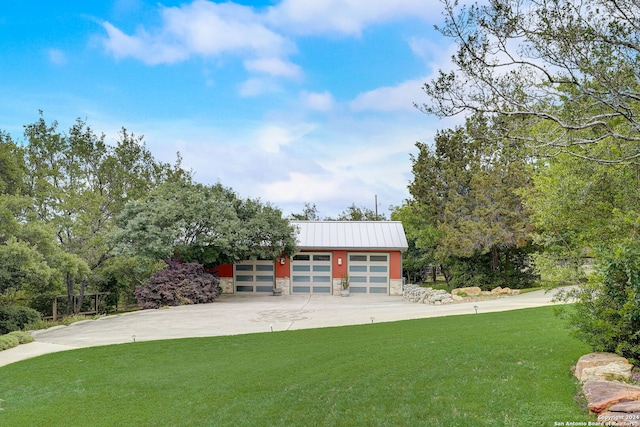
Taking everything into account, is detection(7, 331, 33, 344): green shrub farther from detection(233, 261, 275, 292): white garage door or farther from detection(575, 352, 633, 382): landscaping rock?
detection(575, 352, 633, 382): landscaping rock

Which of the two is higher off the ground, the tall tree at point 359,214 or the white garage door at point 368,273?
the tall tree at point 359,214

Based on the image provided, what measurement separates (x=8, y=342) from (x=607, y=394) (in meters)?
12.1

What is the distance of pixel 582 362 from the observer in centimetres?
529

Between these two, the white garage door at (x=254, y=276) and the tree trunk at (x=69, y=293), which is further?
the white garage door at (x=254, y=276)

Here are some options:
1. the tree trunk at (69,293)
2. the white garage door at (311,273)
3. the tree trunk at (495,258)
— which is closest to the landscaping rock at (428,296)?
the tree trunk at (495,258)

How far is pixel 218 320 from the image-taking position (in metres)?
13.6

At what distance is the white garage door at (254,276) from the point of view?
22531 millimetres

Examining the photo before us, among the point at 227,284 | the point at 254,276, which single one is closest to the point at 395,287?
the point at 254,276

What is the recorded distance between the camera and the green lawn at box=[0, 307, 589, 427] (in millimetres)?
4883

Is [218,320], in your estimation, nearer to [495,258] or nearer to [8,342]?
[8,342]

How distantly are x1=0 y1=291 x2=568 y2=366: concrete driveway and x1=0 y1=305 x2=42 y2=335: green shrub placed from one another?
43.5 inches

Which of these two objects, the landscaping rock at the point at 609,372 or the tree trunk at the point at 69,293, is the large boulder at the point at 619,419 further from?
the tree trunk at the point at 69,293

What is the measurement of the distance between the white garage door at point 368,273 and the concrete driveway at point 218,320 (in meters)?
4.82

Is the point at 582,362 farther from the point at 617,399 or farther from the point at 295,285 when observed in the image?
the point at 295,285
